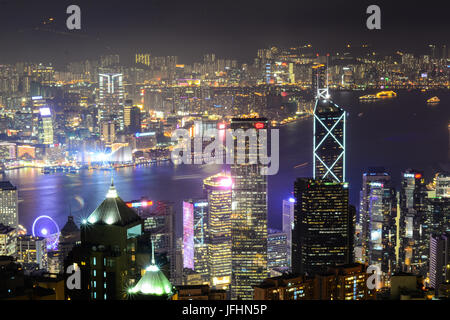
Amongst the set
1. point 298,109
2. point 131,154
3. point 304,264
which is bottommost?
point 304,264

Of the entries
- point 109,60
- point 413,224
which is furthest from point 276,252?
point 109,60

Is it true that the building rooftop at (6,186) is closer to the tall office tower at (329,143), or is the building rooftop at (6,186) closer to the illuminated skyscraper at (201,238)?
the illuminated skyscraper at (201,238)

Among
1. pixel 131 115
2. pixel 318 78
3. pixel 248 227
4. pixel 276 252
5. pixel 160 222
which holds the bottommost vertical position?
pixel 276 252

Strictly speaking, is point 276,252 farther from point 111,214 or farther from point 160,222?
point 111,214

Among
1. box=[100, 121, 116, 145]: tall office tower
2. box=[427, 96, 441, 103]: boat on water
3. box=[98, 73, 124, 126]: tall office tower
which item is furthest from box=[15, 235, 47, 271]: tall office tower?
box=[427, 96, 441, 103]: boat on water
